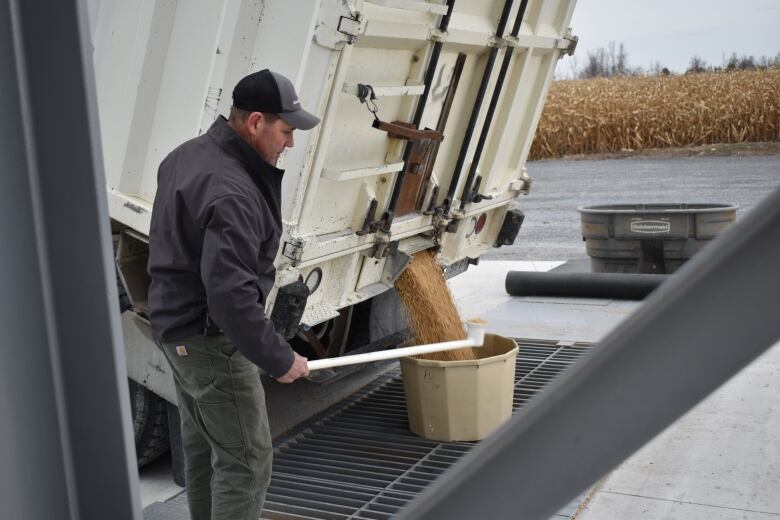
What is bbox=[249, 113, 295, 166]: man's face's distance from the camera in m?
3.29

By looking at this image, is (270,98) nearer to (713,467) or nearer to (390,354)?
(390,354)

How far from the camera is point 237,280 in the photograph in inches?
119

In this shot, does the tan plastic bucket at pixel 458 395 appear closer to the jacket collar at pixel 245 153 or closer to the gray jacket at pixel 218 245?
the gray jacket at pixel 218 245

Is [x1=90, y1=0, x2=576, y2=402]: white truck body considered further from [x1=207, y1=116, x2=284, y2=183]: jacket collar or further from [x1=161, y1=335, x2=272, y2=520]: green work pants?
[x1=161, y1=335, x2=272, y2=520]: green work pants

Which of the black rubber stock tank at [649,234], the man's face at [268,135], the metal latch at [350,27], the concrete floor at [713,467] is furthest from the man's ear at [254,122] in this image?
the black rubber stock tank at [649,234]

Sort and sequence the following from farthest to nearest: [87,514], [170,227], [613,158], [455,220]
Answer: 1. [613,158]
2. [455,220]
3. [170,227]
4. [87,514]

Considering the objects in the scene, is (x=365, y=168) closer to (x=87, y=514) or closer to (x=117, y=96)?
(x=117, y=96)

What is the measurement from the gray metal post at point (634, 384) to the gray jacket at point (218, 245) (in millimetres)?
2256

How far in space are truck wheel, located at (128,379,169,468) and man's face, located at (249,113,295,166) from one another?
1.54 meters

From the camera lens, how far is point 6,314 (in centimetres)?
122

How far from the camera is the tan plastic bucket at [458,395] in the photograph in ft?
15.4

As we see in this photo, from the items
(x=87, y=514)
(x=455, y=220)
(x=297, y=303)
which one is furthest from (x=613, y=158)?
(x=87, y=514)

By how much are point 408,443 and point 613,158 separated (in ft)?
63.0

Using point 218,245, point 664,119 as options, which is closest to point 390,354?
point 218,245
